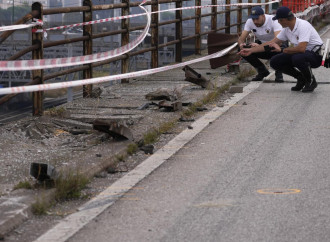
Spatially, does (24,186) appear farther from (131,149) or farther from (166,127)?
(166,127)

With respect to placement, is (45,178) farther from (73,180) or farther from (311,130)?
(311,130)

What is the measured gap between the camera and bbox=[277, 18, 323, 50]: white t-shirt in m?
11.3

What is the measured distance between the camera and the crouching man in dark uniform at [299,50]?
443 inches

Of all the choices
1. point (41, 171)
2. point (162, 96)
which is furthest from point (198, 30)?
point (41, 171)

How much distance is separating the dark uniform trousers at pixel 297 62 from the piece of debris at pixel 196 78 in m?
1.17

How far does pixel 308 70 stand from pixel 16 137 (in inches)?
204

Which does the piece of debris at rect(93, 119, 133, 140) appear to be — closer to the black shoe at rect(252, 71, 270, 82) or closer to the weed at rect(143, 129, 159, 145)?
the weed at rect(143, 129, 159, 145)

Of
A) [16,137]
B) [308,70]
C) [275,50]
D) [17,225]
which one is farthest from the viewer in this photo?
[275,50]

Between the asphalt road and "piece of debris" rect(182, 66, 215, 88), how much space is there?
2528mm

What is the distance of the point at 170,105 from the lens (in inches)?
356

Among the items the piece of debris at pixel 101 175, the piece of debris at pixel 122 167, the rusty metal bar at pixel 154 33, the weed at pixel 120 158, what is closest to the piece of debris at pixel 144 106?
the weed at pixel 120 158

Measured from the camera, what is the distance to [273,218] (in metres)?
4.80

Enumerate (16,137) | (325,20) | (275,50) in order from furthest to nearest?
(325,20)
(275,50)
(16,137)

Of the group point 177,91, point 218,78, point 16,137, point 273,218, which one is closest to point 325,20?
point 218,78
